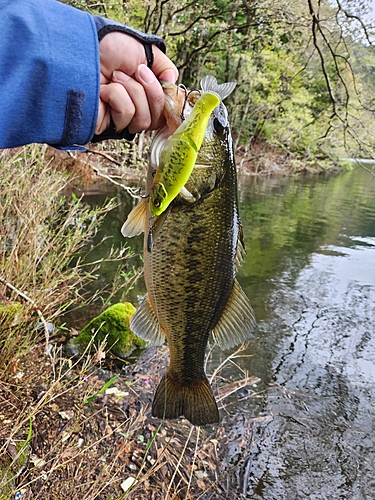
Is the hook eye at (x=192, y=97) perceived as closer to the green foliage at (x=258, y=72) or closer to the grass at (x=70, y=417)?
the grass at (x=70, y=417)

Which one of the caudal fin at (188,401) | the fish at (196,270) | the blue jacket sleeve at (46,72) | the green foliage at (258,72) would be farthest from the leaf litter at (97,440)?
the green foliage at (258,72)

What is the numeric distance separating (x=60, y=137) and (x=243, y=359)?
5.47 meters

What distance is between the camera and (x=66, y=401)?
354 cm

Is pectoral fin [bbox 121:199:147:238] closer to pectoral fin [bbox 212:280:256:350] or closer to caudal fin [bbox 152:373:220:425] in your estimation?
pectoral fin [bbox 212:280:256:350]

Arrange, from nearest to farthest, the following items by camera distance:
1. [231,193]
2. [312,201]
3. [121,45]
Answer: [121,45], [231,193], [312,201]

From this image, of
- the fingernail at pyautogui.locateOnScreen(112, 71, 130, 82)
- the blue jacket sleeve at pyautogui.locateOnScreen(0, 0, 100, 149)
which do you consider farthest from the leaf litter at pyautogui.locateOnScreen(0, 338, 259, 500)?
the fingernail at pyautogui.locateOnScreen(112, 71, 130, 82)

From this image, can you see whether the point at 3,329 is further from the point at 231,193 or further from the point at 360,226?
the point at 360,226

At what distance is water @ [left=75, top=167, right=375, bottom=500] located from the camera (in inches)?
169

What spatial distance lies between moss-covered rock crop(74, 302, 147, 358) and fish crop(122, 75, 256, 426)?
11.9 ft

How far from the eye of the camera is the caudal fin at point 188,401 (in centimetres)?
218

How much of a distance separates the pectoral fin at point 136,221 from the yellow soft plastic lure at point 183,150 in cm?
41

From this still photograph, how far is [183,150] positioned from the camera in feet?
4.29

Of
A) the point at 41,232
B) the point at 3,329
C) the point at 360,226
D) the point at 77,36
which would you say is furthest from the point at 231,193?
the point at 360,226

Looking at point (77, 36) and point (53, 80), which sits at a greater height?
point (77, 36)
